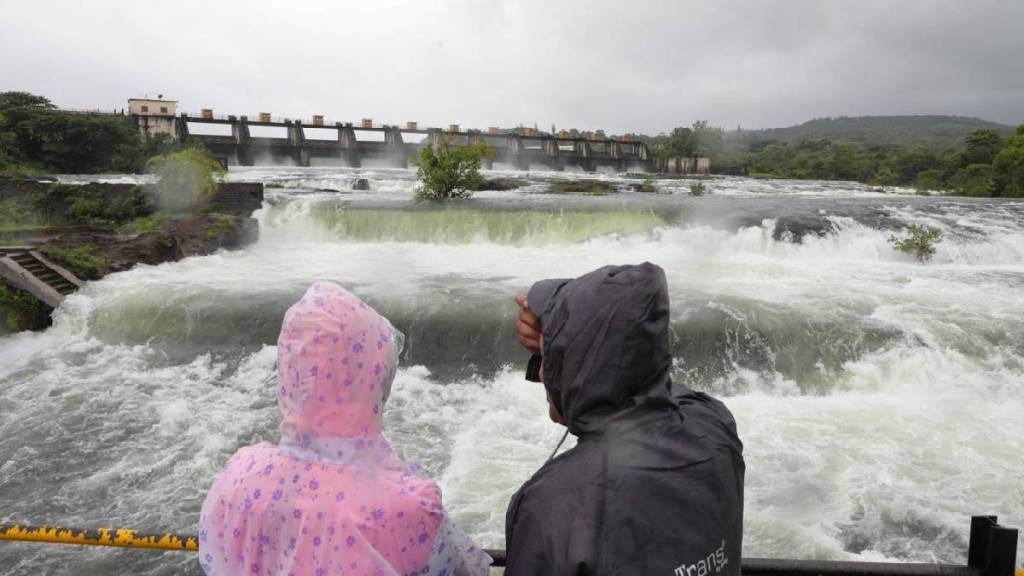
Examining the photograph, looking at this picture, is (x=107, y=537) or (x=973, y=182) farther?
(x=973, y=182)

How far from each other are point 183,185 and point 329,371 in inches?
727

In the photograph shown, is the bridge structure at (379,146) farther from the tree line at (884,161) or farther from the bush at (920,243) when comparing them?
the bush at (920,243)

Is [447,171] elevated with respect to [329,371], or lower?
elevated

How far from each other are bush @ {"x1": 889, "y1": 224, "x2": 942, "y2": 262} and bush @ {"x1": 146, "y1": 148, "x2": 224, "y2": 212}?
1624 centimetres

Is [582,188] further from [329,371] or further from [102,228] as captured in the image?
[329,371]

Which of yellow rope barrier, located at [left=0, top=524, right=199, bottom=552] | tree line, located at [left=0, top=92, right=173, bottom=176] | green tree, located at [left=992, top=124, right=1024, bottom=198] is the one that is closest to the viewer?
yellow rope barrier, located at [left=0, top=524, right=199, bottom=552]

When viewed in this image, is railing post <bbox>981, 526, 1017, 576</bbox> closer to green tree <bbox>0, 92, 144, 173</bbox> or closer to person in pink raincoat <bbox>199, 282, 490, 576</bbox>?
person in pink raincoat <bbox>199, 282, 490, 576</bbox>

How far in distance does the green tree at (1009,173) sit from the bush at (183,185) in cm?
2875

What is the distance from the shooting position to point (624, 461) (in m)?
1.15

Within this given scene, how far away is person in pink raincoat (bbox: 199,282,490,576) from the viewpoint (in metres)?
1.33

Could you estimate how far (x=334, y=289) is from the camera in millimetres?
1502

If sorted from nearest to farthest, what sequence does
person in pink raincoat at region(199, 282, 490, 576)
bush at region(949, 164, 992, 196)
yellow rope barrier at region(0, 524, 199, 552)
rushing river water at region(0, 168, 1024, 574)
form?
person in pink raincoat at region(199, 282, 490, 576)
yellow rope barrier at region(0, 524, 199, 552)
rushing river water at region(0, 168, 1024, 574)
bush at region(949, 164, 992, 196)

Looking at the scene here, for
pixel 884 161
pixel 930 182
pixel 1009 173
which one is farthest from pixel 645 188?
pixel 884 161

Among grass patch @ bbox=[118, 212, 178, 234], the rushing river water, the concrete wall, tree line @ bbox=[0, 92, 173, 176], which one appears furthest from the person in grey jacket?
the concrete wall
